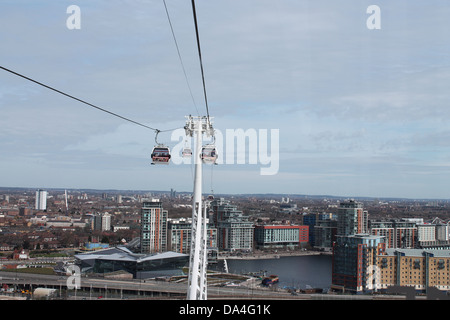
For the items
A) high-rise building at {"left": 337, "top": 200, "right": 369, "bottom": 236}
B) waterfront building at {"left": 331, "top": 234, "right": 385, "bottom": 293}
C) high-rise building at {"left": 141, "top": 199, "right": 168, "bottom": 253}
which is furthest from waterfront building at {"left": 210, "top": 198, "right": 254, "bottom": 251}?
waterfront building at {"left": 331, "top": 234, "right": 385, "bottom": 293}

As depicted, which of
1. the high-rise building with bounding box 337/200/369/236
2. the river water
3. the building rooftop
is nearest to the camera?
the building rooftop

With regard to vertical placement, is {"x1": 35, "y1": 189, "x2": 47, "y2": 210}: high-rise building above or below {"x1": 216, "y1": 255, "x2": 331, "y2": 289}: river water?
above

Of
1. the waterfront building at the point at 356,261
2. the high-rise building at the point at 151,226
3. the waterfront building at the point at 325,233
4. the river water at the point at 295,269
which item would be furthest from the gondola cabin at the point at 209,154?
the waterfront building at the point at 325,233

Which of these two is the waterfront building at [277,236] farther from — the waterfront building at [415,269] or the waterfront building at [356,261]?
the waterfront building at [415,269]

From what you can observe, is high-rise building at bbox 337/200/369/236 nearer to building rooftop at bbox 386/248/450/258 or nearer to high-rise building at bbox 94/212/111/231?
building rooftop at bbox 386/248/450/258

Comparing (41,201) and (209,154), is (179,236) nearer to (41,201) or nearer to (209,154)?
(209,154)

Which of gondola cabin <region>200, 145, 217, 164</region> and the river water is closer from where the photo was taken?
gondola cabin <region>200, 145, 217, 164</region>
